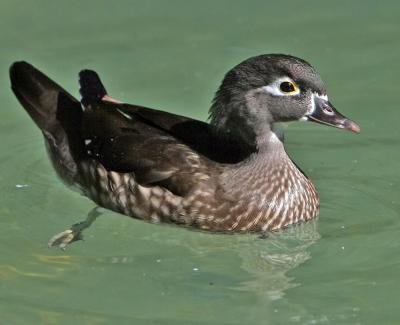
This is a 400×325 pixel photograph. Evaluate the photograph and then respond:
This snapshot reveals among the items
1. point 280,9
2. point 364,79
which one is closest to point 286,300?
point 364,79

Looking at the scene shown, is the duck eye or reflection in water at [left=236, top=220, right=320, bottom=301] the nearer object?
reflection in water at [left=236, top=220, right=320, bottom=301]

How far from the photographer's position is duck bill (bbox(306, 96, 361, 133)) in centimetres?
709

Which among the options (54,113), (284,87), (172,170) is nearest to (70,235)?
(172,170)

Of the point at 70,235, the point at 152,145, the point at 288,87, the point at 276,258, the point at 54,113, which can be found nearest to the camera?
the point at 276,258

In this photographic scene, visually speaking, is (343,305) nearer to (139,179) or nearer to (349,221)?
(349,221)

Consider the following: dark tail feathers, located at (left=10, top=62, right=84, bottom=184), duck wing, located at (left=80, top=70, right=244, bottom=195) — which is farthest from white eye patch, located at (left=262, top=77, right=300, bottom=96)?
dark tail feathers, located at (left=10, top=62, right=84, bottom=184)

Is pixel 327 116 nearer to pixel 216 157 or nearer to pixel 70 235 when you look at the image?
pixel 216 157

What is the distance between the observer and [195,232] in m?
7.17

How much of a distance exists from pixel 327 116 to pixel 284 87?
327 millimetres

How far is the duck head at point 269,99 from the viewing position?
7.06m

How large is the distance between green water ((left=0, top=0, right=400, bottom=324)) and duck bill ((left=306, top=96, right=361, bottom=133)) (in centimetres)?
58

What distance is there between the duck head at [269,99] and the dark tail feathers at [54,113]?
41.4 inches

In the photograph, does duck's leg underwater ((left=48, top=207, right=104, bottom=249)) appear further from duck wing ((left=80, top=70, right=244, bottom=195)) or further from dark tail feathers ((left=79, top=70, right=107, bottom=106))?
dark tail feathers ((left=79, top=70, right=107, bottom=106))

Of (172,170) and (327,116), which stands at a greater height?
(327,116)
